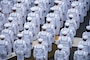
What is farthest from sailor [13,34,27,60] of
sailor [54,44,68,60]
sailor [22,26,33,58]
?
sailor [54,44,68,60]

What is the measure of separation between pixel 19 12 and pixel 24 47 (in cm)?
380

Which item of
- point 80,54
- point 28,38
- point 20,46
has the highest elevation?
point 28,38

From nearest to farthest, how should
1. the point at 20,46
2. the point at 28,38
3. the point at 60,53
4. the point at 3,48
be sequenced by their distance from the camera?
the point at 60,53
the point at 20,46
the point at 3,48
the point at 28,38

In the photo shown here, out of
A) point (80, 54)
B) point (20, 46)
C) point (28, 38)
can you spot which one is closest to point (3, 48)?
point (20, 46)

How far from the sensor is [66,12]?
20609mm

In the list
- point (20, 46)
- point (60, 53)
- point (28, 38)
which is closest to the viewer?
point (60, 53)

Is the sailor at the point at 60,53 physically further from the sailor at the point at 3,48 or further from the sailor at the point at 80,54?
the sailor at the point at 3,48

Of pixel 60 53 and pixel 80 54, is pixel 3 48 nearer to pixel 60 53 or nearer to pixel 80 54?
pixel 60 53

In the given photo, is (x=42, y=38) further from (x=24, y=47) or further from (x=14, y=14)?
(x=14, y=14)

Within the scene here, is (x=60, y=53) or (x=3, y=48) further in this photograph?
(x=3, y=48)

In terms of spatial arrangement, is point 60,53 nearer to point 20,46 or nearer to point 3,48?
point 20,46

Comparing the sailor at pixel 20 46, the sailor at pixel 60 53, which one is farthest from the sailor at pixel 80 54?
the sailor at pixel 20 46

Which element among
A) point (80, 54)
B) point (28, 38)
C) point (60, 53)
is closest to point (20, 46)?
point (28, 38)

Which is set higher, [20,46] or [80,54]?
[20,46]
